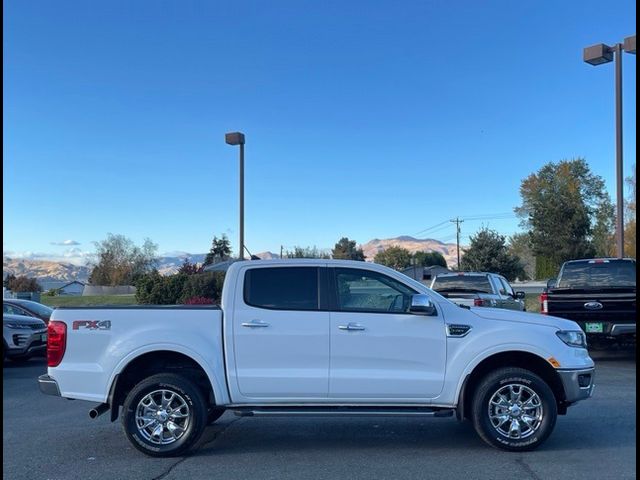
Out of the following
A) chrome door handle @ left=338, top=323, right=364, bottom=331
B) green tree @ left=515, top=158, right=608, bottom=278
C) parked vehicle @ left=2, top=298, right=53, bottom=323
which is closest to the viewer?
chrome door handle @ left=338, top=323, right=364, bottom=331

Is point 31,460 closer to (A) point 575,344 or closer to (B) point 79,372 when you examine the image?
(B) point 79,372

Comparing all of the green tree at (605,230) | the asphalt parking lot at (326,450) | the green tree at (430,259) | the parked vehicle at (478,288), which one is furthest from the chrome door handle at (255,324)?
the green tree at (430,259)

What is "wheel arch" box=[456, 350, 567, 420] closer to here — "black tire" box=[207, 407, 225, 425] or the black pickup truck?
"black tire" box=[207, 407, 225, 425]

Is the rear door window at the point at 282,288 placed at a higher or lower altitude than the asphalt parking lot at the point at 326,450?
higher

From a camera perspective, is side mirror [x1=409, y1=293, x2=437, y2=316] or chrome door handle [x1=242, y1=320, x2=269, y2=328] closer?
side mirror [x1=409, y1=293, x2=437, y2=316]

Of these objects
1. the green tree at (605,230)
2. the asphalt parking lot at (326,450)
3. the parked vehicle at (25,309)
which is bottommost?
the asphalt parking lot at (326,450)

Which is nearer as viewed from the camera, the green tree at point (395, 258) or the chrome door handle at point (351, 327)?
the chrome door handle at point (351, 327)

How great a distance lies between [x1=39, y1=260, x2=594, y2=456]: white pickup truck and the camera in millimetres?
6441

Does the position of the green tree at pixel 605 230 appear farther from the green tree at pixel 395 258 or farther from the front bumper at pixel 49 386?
A: the front bumper at pixel 49 386

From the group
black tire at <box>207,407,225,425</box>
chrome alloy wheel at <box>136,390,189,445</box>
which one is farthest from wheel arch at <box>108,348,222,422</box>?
chrome alloy wheel at <box>136,390,189,445</box>

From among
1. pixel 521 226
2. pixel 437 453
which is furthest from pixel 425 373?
pixel 521 226

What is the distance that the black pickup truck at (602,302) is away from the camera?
12.3 metres

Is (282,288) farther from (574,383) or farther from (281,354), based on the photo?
(574,383)

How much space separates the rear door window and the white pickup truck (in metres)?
0.12
